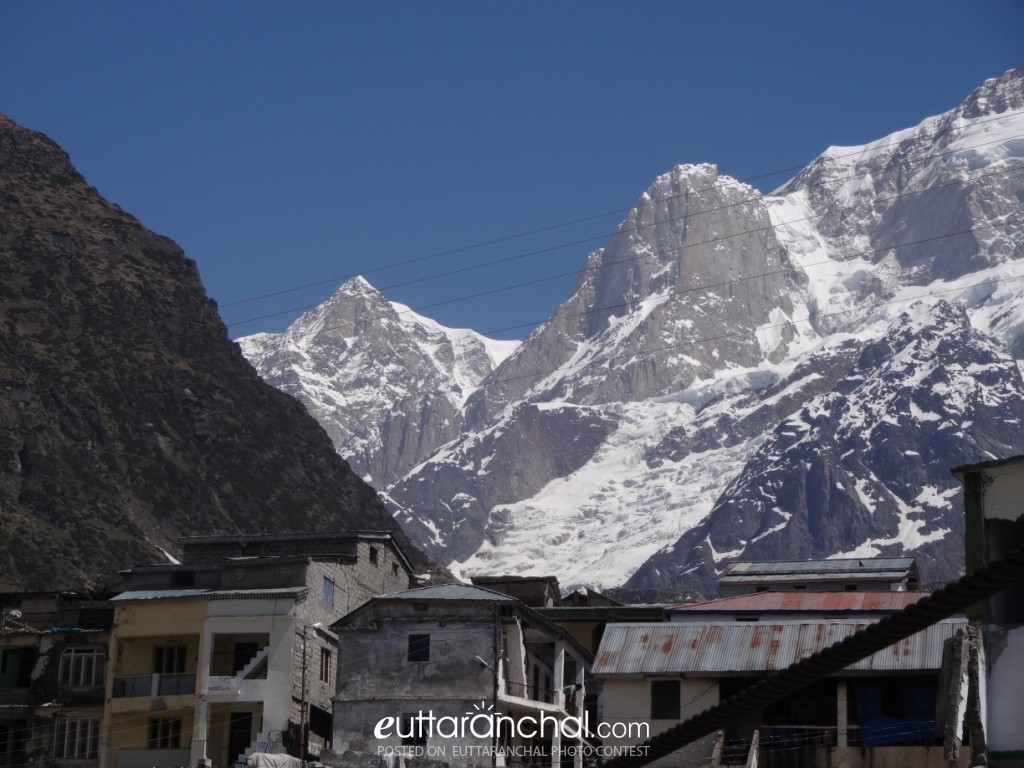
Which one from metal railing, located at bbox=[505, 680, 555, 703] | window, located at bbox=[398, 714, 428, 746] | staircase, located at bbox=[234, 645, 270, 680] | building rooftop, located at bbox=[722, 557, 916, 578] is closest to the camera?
window, located at bbox=[398, 714, 428, 746]

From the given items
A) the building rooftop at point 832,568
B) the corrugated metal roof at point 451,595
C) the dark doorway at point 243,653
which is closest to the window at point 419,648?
the corrugated metal roof at point 451,595

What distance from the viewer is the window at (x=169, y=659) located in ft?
241

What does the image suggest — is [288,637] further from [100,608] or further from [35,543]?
[35,543]

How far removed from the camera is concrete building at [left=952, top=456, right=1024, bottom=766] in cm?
3120

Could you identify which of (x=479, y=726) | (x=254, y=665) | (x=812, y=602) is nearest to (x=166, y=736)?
(x=254, y=665)

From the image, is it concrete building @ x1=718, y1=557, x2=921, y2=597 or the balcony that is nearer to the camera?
the balcony

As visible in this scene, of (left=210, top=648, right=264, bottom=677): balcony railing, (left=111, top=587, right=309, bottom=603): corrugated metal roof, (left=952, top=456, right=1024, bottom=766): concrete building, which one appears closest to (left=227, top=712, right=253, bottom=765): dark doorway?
(left=210, top=648, right=264, bottom=677): balcony railing

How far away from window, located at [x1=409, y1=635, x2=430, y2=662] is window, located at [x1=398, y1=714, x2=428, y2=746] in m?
2.29

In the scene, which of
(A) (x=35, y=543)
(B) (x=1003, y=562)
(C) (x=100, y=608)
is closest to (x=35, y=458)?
(A) (x=35, y=543)

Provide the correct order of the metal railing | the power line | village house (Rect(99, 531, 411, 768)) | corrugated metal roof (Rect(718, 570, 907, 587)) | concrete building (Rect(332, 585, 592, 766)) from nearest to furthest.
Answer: the power line → concrete building (Rect(332, 585, 592, 766)) → the metal railing → village house (Rect(99, 531, 411, 768)) → corrugated metal roof (Rect(718, 570, 907, 587))

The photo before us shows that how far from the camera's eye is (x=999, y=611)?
104ft

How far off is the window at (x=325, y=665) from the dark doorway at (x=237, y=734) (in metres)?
4.18

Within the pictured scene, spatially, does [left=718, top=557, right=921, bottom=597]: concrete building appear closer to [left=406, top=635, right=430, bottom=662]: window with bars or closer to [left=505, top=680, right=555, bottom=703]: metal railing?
[left=505, top=680, right=555, bottom=703]: metal railing

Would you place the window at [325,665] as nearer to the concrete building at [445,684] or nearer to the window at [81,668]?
the concrete building at [445,684]
